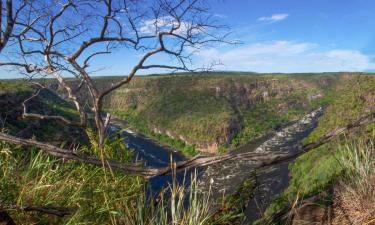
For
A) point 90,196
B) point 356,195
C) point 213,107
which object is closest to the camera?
point 90,196

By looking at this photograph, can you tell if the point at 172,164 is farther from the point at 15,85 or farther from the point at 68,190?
the point at 15,85

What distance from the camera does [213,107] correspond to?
151250 mm

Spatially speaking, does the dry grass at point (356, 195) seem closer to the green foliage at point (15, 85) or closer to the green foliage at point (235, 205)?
the green foliage at point (235, 205)

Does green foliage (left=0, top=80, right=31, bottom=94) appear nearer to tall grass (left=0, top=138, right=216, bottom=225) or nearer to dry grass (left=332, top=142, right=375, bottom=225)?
tall grass (left=0, top=138, right=216, bottom=225)

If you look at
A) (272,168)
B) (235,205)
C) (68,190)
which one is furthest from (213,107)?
(68,190)

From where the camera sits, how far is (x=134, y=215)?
2953mm

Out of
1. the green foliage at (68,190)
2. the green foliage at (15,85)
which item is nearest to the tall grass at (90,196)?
the green foliage at (68,190)

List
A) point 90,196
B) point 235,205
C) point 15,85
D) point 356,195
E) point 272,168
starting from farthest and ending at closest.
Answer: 1. point 272,168
2. point 15,85
3. point 235,205
4. point 356,195
5. point 90,196

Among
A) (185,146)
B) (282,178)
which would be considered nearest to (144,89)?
(185,146)

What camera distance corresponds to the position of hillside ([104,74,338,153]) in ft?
422

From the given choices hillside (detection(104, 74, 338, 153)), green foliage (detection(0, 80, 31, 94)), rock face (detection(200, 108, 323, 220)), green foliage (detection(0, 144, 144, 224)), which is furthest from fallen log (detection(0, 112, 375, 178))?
hillside (detection(104, 74, 338, 153))

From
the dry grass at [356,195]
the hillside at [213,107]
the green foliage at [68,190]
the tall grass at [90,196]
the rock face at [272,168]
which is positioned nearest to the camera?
the tall grass at [90,196]

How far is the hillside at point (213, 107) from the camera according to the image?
12850 cm

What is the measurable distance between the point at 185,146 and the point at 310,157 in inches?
2670
